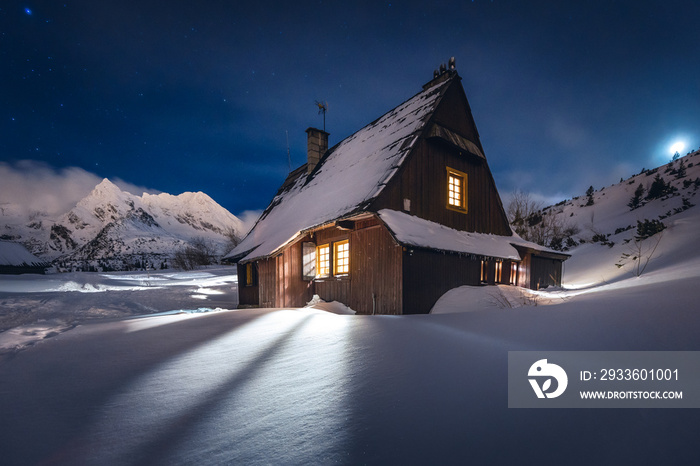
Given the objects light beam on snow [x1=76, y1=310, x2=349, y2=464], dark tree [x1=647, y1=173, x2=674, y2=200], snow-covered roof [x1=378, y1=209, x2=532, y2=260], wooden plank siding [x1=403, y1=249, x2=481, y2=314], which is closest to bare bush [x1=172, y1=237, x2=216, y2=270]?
snow-covered roof [x1=378, y1=209, x2=532, y2=260]

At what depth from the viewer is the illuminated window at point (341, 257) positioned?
9668 mm

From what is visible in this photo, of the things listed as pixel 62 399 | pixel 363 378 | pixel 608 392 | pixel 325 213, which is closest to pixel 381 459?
pixel 363 378

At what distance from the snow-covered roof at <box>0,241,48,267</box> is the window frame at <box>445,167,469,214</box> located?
44.7m

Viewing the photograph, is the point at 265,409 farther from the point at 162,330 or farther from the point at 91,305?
the point at 91,305

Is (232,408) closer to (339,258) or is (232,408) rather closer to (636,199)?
(339,258)

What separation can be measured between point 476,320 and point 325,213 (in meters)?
6.43

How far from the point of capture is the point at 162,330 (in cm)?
472

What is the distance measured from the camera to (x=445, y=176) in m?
10.3

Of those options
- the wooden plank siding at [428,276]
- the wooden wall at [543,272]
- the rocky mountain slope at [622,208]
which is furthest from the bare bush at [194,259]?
the wooden wall at [543,272]

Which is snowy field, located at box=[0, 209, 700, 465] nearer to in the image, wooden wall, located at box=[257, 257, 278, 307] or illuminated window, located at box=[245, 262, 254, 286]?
wooden wall, located at box=[257, 257, 278, 307]

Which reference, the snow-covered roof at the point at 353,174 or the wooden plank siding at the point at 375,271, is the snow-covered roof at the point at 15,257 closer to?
the snow-covered roof at the point at 353,174

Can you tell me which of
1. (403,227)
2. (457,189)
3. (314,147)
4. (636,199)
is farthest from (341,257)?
(636,199)

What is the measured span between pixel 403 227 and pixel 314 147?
10.3 meters

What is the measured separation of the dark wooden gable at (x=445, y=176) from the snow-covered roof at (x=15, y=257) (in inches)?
1718
